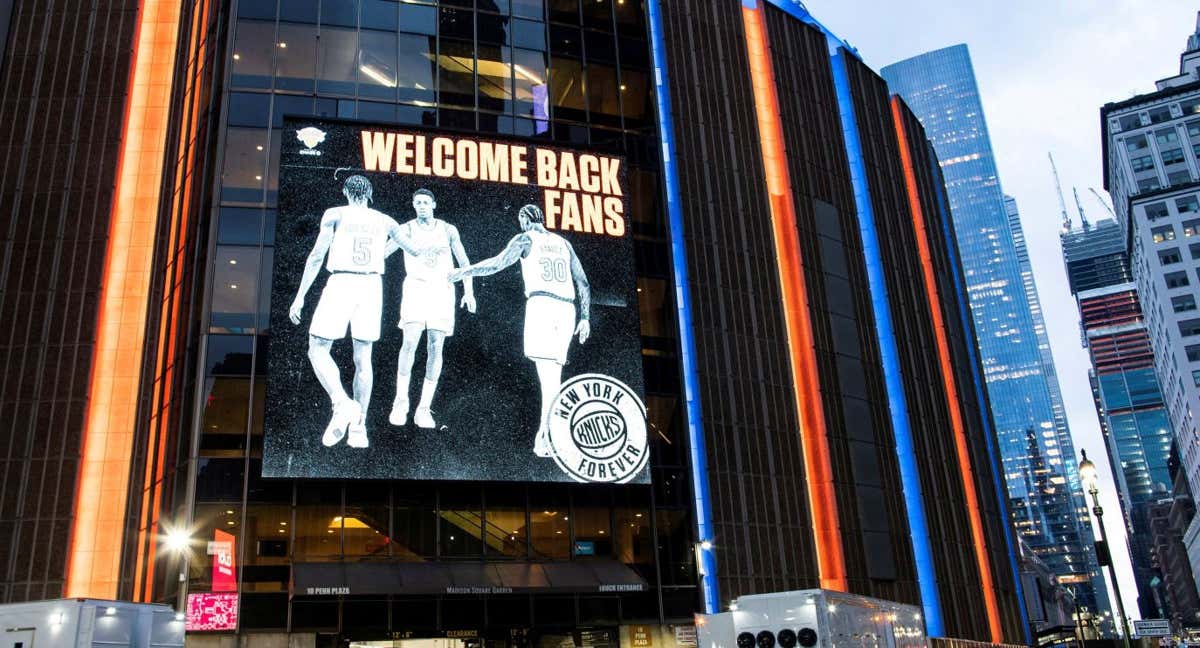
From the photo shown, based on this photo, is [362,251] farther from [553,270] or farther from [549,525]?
[549,525]

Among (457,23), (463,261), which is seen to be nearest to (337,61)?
(457,23)

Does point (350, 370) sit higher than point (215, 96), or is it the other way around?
point (215, 96)

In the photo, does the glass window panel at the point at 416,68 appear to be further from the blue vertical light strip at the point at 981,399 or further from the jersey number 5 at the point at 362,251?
the blue vertical light strip at the point at 981,399

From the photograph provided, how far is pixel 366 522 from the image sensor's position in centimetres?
3331

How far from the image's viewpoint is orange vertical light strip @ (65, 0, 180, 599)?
34.2m

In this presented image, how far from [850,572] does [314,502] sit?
22396 mm

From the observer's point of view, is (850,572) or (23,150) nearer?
(23,150)

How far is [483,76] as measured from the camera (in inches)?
1608

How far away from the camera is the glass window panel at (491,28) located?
41.3 meters

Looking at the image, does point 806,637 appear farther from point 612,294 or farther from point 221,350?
point 221,350

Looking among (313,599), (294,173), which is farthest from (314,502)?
(294,173)

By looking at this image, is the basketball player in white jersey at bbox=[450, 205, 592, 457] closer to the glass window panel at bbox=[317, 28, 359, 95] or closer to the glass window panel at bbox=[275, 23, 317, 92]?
the glass window panel at bbox=[317, 28, 359, 95]

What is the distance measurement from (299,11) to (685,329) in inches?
801

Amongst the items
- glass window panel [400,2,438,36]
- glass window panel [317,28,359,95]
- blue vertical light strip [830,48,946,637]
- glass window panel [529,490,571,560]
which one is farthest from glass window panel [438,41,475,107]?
blue vertical light strip [830,48,946,637]
